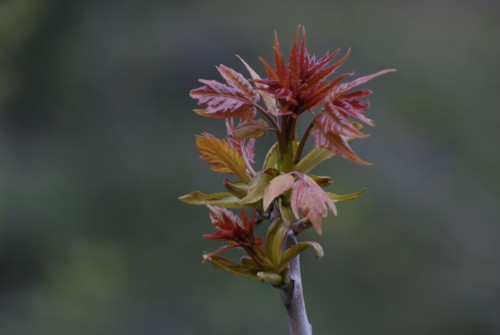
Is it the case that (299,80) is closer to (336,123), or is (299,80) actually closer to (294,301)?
(336,123)

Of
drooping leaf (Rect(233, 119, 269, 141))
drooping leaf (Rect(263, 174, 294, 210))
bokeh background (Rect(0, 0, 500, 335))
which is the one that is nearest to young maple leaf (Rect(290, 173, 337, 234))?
drooping leaf (Rect(263, 174, 294, 210))

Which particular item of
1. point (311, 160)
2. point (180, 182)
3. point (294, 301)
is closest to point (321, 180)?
point (311, 160)

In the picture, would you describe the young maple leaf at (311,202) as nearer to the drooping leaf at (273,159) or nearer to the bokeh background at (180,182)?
the drooping leaf at (273,159)

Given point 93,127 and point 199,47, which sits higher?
point 199,47

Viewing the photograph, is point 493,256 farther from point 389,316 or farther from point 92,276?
point 92,276

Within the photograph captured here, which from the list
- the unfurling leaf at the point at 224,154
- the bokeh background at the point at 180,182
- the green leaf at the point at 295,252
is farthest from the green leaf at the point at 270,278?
the bokeh background at the point at 180,182

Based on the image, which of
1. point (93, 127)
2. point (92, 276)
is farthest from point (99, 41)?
point (92, 276)
